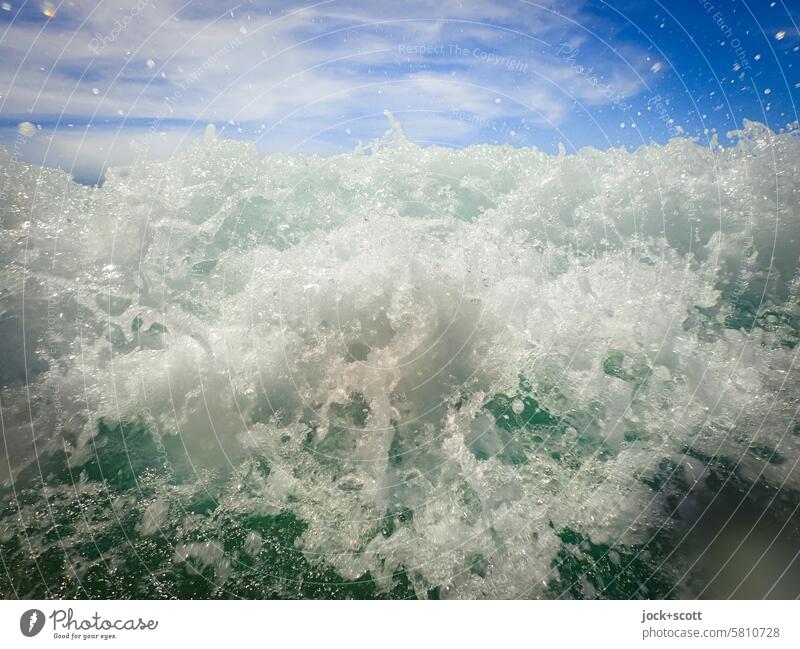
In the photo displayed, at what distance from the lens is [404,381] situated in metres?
5.45

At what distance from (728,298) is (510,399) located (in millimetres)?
4404

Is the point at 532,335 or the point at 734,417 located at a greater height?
the point at 532,335

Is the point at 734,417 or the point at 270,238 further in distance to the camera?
the point at 270,238

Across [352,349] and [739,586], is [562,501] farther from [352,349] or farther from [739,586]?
[352,349]

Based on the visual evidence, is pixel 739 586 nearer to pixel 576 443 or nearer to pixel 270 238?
pixel 576 443

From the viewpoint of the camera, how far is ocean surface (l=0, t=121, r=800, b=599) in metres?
3.62

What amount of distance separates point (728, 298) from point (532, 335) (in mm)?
3528

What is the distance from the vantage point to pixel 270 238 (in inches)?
302

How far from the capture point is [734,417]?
4688 mm

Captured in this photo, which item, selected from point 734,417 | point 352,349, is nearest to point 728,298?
point 734,417

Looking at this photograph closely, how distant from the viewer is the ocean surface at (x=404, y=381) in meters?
3.62
